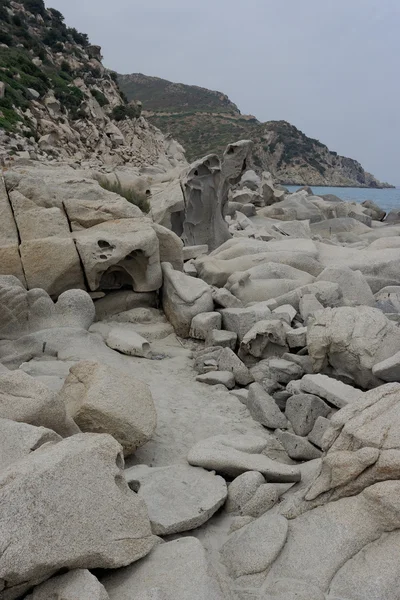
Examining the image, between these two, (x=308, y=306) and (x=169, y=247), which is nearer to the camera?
(x=308, y=306)

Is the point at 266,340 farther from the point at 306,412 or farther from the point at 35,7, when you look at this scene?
the point at 35,7

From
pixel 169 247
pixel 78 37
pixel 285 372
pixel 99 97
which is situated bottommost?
pixel 285 372

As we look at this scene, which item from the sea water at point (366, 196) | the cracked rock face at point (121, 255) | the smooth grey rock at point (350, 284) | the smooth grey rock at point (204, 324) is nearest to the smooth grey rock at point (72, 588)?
the smooth grey rock at point (204, 324)

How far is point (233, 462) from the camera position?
10.4ft

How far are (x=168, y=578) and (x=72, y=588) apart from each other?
15.2 inches

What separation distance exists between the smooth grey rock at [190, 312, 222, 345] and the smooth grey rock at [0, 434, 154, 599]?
373 cm

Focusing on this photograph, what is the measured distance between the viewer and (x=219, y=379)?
5035 millimetres

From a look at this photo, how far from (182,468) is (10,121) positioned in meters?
19.1

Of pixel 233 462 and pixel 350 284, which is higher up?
pixel 350 284

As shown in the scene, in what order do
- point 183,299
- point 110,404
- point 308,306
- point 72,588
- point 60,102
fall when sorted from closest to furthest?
point 72,588, point 110,404, point 308,306, point 183,299, point 60,102

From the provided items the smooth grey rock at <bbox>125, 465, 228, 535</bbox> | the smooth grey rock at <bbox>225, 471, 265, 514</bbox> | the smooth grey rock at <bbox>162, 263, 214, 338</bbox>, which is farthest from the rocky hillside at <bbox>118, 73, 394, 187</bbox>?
the smooth grey rock at <bbox>225, 471, 265, 514</bbox>

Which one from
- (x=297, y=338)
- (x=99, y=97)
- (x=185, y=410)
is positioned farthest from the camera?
(x=99, y=97)

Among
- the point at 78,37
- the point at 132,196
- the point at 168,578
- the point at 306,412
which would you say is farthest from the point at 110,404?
the point at 78,37

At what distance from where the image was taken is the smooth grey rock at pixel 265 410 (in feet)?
14.0
